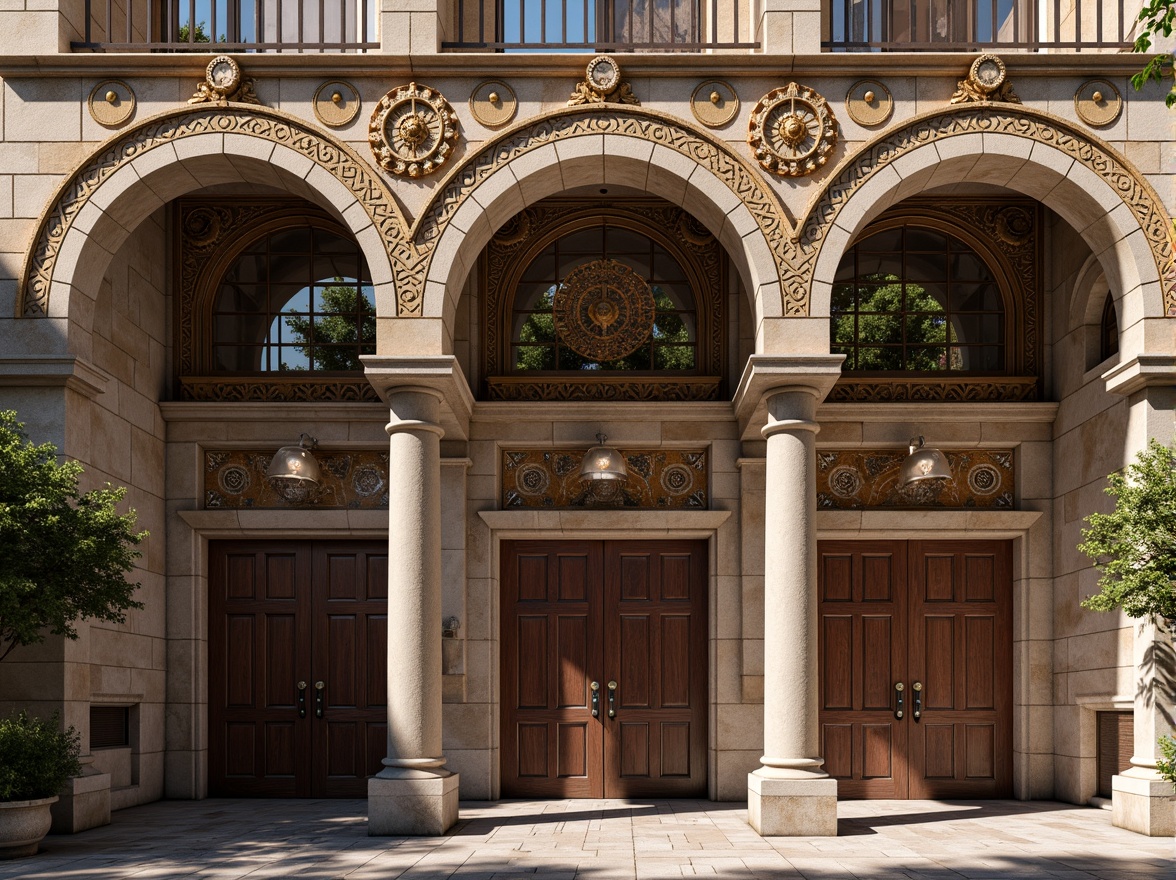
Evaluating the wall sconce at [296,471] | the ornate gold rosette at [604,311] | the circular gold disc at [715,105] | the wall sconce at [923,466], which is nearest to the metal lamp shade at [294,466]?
the wall sconce at [296,471]

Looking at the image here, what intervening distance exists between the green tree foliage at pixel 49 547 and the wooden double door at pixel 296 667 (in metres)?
3.40

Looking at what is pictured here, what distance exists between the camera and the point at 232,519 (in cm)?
1271

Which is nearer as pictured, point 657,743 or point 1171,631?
point 1171,631

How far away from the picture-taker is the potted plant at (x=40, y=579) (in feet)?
29.2

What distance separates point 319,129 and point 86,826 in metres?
6.15

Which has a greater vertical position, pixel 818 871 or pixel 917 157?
pixel 917 157

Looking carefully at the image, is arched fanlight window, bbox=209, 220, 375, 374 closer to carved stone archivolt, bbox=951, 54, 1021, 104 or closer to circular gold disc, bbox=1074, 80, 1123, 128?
carved stone archivolt, bbox=951, 54, 1021, 104

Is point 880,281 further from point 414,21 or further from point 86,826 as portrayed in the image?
point 86,826

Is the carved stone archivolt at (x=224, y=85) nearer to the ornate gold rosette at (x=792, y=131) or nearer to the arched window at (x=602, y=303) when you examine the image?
the arched window at (x=602, y=303)

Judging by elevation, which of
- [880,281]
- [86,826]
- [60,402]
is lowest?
[86,826]

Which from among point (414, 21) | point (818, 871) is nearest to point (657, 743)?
point (818, 871)

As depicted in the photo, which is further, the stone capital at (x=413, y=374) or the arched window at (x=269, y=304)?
the arched window at (x=269, y=304)

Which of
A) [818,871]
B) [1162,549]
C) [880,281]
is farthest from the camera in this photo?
[880,281]

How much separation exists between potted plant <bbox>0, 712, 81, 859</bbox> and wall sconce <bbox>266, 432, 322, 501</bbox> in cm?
366
